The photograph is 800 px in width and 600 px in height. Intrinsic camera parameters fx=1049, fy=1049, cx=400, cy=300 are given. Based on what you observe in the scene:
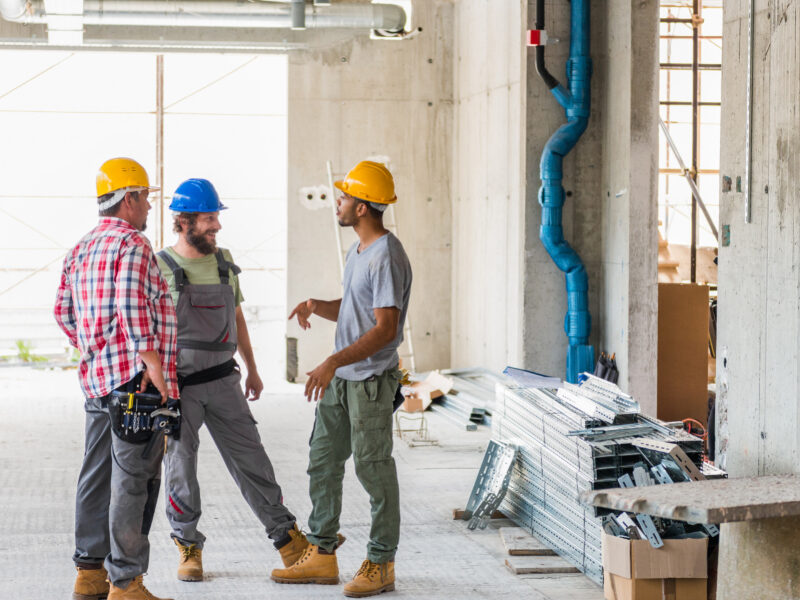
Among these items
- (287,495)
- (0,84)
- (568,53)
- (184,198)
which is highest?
(0,84)

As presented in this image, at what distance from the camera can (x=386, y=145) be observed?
10.6m

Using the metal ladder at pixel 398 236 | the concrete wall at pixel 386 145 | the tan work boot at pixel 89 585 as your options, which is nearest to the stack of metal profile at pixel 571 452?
the tan work boot at pixel 89 585

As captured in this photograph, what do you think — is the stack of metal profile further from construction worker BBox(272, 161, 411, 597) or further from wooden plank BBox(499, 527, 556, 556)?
construction worker BBox(272, 161, 411, 597)

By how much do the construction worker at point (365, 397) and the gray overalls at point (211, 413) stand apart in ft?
0.73

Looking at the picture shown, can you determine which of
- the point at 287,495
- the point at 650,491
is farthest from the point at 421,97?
the point at 650,491

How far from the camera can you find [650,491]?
326 cm

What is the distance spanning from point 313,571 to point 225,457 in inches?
23.3

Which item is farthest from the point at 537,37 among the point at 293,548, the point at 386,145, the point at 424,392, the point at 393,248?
the point at 293,548

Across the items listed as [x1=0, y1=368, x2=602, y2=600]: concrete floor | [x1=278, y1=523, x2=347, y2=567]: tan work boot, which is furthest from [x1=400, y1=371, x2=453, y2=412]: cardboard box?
[x1=278, y1=523, x2=347, y2=567]: tan work boot

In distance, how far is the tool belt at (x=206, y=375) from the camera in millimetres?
4223

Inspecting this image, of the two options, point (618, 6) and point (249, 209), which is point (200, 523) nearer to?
point (618, 6)

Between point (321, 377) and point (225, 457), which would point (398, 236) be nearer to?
point (225, 457)

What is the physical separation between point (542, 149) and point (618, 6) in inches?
44.5

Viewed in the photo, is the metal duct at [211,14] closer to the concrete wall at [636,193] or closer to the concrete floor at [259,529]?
the concrete wall at [636,193]
